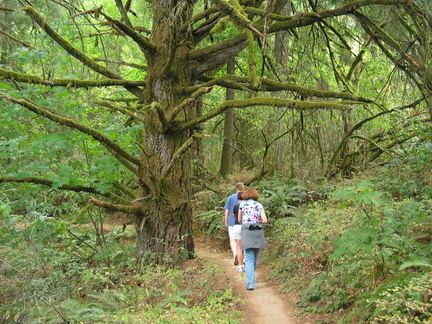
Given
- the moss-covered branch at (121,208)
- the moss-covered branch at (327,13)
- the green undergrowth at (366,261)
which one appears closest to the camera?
the green undergrowth at (366,261)

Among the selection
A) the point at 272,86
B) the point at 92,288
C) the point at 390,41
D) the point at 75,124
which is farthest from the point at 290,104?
the point at 92,288

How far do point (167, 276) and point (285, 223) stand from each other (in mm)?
4293

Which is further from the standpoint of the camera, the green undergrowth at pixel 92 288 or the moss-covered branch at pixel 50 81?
the moss-covered branch at pixel 50 81

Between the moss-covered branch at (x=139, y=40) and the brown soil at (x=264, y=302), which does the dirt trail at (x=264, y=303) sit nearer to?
the brown soil at (x=264, y=302)

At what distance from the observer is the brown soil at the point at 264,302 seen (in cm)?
558

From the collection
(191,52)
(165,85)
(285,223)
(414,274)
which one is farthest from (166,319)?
(285,223)

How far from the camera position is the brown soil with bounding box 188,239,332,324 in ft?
18.3

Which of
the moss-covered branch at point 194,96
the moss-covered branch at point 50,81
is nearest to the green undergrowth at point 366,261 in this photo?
the moss-covered branch at point 194,96

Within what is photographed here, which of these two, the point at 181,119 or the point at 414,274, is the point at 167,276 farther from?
the point at 414,274

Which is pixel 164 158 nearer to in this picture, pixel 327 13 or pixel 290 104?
pixel 290 104

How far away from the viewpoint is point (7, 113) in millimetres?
5957

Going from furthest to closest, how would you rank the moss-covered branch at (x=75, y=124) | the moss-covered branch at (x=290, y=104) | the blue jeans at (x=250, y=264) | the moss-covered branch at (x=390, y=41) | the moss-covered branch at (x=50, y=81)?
the blue jeans at (x=250, y=264) < the moss-covered branch at (x=50, y=81) < the moss-covered branch at (x=390, y=41) < the moss-covered branch at (x=75, y=124) < the moss-covered branch at (x=290, y=104)

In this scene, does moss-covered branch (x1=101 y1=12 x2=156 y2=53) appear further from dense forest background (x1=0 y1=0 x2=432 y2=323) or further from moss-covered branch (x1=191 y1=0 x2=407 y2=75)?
moss-covered branch (x1=191 y1=0 x2=407 y2=75)

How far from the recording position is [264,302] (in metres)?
6.35
